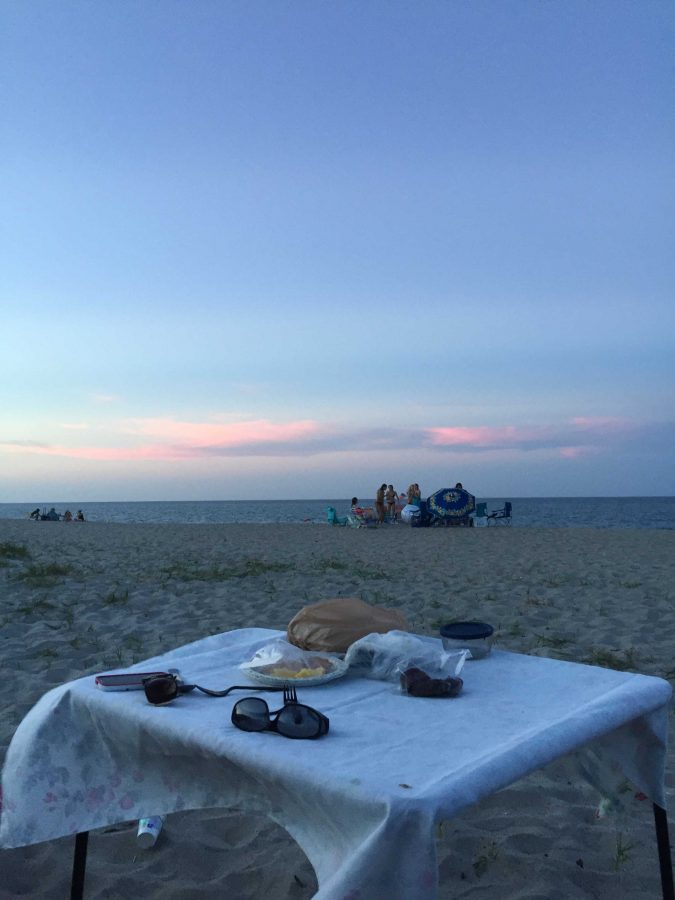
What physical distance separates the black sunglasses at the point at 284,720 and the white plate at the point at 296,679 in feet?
1.11

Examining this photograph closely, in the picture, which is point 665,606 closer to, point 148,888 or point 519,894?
point 519,894

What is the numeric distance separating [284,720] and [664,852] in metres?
1.56

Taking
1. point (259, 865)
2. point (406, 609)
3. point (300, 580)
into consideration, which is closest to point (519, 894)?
point (259, 865)

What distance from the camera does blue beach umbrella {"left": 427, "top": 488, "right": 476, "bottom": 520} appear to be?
2350 cm

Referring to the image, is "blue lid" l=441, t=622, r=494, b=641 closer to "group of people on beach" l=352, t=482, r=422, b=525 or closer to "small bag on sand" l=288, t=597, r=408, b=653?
"small bag on sand" l=288, t=597, r=408, b=653

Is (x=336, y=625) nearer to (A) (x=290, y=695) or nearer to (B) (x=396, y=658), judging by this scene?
(B) (x=396, y=658)

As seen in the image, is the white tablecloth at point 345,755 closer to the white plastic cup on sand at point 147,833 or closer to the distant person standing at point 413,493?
the white plastic cup on sand at point 147,833

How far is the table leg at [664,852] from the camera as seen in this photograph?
2.33m

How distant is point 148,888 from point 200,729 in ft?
4.50

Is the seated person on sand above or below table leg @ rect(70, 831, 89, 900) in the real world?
above

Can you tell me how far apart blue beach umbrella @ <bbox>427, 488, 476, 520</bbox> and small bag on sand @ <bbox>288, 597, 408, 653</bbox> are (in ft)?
69.5

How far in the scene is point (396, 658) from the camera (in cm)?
213

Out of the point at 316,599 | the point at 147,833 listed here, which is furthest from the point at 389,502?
the point at 147,833

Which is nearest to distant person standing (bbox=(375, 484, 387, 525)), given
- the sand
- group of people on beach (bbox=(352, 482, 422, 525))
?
group of people on beach (bbox=(352, 482, 422, 525))
